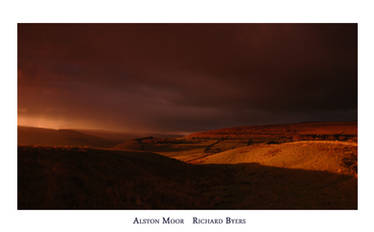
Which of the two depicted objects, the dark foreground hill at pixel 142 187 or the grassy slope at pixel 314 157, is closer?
the dark foreground hill at pixel 142 187

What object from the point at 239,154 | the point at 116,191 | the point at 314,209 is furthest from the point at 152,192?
the point at 239,154

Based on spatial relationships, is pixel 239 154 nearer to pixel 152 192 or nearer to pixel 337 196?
pixel 337 196

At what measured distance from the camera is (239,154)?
17406mm

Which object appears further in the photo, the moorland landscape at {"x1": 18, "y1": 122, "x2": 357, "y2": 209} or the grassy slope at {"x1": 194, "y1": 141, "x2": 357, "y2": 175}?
the grassy slope at {"x1": 194, "y1": 141, "x2": 357, "y2": 175}

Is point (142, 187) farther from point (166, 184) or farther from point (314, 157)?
point (314, 157)

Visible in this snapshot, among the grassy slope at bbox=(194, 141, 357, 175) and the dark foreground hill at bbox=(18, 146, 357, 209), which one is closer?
the dark foreground hill at bbox=(18, 146, 357, 209)

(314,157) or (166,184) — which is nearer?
(166,184)

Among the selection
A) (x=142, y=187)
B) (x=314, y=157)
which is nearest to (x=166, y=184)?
(x=142, y=187)

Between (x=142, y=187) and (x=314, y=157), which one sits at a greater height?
(x=314, y=157)

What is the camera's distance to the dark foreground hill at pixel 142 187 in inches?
242

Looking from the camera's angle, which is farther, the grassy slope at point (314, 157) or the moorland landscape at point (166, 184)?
the grassy slope at point (314, 157)

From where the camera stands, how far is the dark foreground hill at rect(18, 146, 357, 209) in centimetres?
615

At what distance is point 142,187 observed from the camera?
742 centimetres

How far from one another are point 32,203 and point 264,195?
820cm
